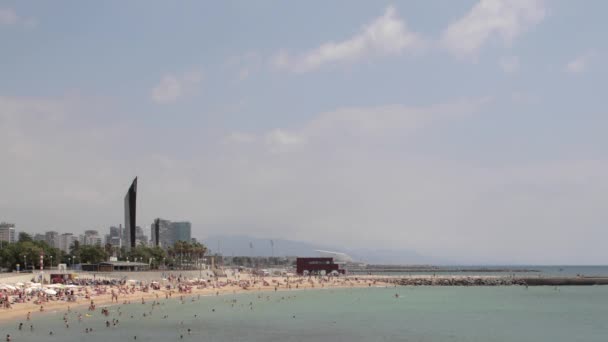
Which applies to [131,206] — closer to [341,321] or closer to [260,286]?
[260,286]

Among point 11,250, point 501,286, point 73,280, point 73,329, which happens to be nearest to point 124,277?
point 73,280

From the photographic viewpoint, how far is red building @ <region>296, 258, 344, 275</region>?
13050cm

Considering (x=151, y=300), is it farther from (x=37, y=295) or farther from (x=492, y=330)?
(x=492, y=330)

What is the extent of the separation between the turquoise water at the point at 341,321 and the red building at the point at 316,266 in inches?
1908

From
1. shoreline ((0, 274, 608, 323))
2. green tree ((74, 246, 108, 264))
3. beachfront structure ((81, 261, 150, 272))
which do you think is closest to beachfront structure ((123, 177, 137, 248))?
green tree ((74, 246, 108, 264))

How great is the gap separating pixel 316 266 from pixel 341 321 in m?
77.7

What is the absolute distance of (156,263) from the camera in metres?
110

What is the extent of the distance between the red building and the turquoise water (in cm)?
4847

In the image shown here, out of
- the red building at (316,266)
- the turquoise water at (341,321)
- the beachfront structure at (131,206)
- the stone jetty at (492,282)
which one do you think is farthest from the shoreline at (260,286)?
the beachfront structure at (131,206)

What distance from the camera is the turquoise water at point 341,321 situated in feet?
148

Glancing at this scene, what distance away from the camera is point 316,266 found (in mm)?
131875

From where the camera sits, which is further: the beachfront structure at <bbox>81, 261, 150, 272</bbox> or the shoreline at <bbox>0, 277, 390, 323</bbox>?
the beachfront structure at <bbox>81, 261, 150, 272</bbox>

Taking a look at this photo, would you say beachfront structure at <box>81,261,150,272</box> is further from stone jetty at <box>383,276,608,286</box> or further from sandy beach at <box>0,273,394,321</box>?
stone jetty at <box>383,276,608,286</box>

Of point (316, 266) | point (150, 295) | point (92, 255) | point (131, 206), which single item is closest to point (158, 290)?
point (150, 295)
